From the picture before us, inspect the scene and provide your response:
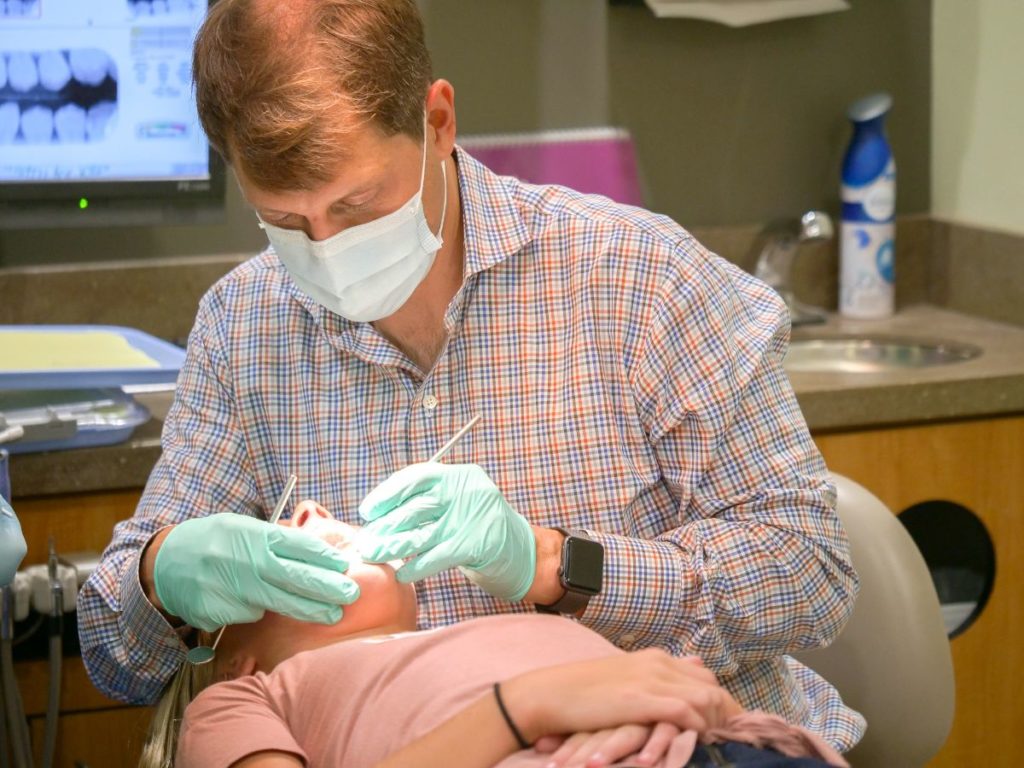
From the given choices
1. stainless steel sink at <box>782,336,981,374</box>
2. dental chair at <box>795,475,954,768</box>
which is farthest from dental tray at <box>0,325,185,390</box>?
stainless steel sink at <box>782,336,981,374</box>

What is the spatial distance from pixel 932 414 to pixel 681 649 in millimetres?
924

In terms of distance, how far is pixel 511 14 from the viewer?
2.74m

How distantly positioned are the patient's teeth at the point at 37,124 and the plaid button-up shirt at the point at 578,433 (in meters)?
0.79

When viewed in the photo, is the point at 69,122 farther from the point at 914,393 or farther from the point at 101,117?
the point at 914,393

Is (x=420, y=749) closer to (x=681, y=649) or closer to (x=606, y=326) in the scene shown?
(x=681, y=649)

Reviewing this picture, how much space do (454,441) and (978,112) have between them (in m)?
1.64

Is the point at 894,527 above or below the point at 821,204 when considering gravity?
below

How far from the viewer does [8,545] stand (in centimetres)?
140

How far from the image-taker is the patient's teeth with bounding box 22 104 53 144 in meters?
2.38

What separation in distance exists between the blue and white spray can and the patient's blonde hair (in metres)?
1.64

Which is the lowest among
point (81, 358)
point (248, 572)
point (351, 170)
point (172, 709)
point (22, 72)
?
point (172, 709)

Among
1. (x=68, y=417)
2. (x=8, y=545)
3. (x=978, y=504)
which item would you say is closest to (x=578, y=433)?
(x=8, y=545)

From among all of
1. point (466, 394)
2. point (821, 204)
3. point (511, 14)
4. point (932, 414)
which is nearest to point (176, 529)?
point (466, 394)

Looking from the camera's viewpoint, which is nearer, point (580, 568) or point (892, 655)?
point (580, 568)
